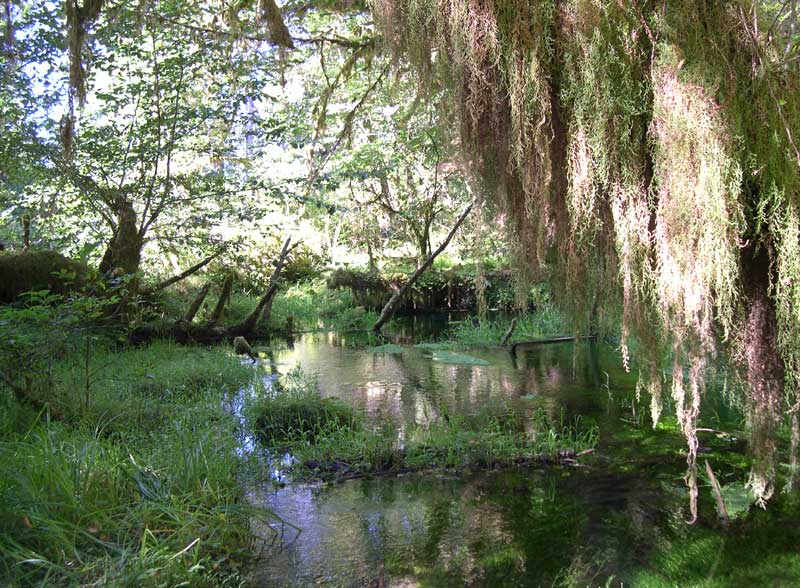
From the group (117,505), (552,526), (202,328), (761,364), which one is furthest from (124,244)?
(761,364)

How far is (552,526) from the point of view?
147 inches

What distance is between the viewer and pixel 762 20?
87.0 inches

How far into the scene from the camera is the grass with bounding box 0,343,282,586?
2.67 metres

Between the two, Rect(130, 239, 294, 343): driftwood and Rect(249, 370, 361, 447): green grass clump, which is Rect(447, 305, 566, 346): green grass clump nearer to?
Rect(130, 239, 294, 343): driftwood

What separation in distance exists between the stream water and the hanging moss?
0.56 meters

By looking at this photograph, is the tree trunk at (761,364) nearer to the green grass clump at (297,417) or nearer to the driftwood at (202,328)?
the green grass clump at (297,417)

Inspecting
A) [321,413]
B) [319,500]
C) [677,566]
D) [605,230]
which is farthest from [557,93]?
[321,413]

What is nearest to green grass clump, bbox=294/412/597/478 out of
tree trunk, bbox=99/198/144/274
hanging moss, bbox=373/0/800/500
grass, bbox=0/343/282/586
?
grass, bbox=0/343/282/586

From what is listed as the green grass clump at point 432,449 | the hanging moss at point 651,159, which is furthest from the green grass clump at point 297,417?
the hanging moss at point 651,159

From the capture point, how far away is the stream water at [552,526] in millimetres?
3162

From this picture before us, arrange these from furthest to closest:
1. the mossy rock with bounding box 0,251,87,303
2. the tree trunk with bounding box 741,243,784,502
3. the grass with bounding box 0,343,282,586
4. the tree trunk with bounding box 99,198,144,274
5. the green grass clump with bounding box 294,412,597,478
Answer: the tree trunk with bounding box 99,198,144,274, the mossy rock with bounding box 0,251,87,303, the green grass clump with bounding box 294,412,597,478, the grass with bounding box 0,343,282,586, the tree trunk with bounding box 741,243,784,502

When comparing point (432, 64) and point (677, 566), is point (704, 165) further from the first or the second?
point (677, 566)

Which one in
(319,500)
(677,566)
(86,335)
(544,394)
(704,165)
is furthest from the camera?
(544,394)

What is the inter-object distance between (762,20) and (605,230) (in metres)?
0.87
